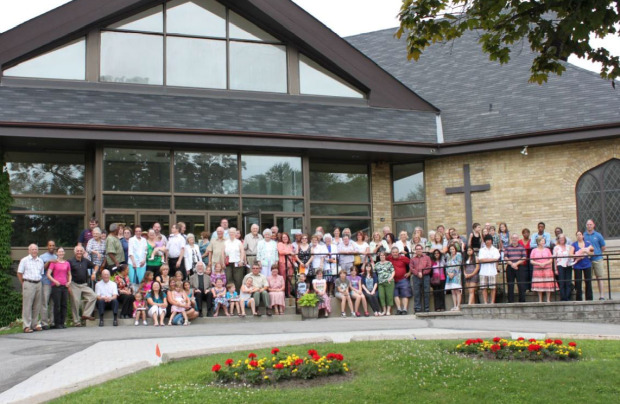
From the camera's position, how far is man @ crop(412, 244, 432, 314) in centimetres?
1673

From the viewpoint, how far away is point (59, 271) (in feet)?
50.0

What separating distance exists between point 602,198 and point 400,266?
6.12 m

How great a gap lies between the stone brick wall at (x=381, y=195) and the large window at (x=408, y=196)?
0.67 ft

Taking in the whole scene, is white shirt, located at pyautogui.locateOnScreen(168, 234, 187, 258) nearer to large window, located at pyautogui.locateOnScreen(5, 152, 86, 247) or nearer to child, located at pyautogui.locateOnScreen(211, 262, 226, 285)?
child, located at pyautogui.locateOnScreen(211, 262, 226, 285)

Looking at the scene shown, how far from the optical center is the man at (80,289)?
15.3 m

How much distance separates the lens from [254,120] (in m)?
19.7

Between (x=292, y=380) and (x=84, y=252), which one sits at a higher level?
(x=84, y=252)

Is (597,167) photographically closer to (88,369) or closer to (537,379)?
(537,379)

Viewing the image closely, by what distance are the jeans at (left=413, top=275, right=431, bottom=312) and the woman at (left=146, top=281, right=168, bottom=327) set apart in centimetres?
560

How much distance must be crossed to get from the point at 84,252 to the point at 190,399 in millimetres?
9115

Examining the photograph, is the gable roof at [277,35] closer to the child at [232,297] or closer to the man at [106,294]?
the man at [106,294]

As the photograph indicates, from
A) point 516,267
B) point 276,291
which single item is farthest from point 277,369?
point 516,267

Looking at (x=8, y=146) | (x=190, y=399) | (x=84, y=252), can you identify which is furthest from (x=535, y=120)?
(x=190, y=399)

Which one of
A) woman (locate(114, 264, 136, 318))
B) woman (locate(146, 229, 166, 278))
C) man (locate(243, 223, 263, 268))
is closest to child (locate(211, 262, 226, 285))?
woman (locate(146, 229, 166, 278))
